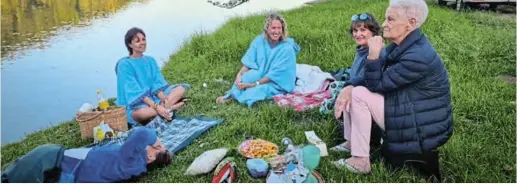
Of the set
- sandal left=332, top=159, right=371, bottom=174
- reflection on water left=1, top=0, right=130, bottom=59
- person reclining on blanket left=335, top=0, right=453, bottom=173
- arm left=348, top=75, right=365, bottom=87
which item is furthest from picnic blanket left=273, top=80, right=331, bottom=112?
reflection on water left=1, top=0, right=130, bottom=59

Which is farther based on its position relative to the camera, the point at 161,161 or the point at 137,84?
the point at 137,84

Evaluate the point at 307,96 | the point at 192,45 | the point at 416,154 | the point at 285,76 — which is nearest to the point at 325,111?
the point at 307,96

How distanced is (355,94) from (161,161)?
3.86 feet

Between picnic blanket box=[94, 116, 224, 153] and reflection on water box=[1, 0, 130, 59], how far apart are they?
406cm

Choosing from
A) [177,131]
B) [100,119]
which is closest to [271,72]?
[177,131]

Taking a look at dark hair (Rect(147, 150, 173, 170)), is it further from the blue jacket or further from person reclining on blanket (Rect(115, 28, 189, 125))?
the blue jacket

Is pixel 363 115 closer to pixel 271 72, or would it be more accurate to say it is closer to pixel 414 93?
pixel 414 93

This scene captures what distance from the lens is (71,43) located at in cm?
777

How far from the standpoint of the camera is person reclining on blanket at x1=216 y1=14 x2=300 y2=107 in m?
4.38

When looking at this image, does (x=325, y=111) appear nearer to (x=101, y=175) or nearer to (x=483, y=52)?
(x=101, y=175)

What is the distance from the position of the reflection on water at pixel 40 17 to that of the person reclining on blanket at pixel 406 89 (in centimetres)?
577

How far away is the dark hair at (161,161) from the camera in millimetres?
3066

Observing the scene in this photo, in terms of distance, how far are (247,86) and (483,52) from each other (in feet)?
8.32

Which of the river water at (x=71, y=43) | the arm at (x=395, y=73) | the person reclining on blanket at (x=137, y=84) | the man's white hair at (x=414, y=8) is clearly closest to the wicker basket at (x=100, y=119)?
the person reclining on blanket at (x=137, y=84)
